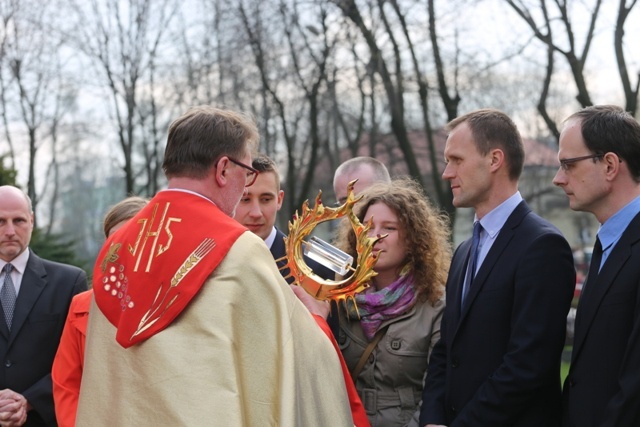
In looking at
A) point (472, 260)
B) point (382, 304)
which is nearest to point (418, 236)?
point (382, 304)

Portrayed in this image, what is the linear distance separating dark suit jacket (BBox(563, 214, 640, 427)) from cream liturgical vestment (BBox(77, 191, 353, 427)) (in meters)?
1.09

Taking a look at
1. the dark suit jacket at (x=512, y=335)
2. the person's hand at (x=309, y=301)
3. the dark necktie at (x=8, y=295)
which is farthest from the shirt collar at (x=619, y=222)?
the dark necktie at (x=8, y=295)

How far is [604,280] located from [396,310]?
129 cm

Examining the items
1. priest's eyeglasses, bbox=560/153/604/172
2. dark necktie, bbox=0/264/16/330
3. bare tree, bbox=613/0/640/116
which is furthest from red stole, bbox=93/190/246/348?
bare tree, bbox=613/0/640/116

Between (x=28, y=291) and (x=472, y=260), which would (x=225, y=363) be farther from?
(x=28, y=291)

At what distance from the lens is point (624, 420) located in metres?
3.37

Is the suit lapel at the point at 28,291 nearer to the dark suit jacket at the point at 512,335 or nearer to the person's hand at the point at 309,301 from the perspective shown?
the person's hand at the point at 309,301

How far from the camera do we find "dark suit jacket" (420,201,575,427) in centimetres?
392

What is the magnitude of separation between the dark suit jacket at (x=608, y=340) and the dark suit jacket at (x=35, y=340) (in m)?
3.14

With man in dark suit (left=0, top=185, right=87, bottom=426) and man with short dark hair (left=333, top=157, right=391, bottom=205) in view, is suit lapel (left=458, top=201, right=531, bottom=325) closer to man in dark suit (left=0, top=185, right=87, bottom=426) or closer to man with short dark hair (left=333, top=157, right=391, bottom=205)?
man with short dark hair (left=333, top=157, right=391, bottom=205)

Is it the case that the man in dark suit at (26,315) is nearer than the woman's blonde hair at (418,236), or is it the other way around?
the woman's blonde hair at (418,236)

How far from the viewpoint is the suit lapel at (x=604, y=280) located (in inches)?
144

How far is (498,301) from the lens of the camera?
13.3ft

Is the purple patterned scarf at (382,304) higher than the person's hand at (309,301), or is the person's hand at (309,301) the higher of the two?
the person's hand at (309,301)
